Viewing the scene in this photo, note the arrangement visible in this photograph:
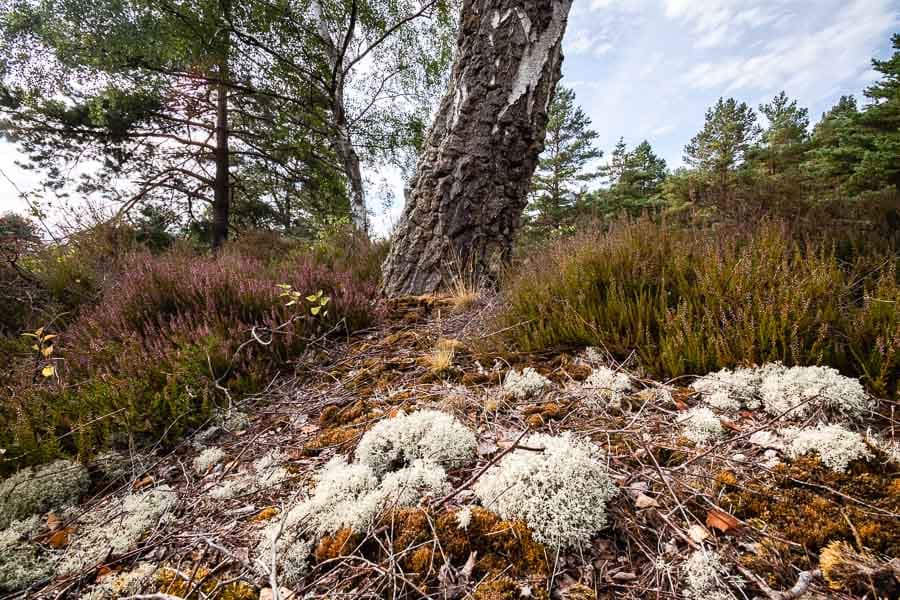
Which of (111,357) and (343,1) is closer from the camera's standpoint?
(111,357)

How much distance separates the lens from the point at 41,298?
434 centimetres

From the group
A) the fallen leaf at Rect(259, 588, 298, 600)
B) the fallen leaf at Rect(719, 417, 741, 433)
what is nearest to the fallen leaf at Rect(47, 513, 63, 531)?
the fallen leaf at Rect(259, 588, 298, 600)

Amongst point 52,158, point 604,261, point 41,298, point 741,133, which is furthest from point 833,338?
point 741,133

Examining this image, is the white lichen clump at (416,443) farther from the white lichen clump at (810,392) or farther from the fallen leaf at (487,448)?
the white lichen clump at (810,392)

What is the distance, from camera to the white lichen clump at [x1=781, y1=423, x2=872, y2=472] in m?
1.17

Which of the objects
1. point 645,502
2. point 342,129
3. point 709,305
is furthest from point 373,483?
point 342,129

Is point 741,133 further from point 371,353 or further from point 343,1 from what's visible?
point 371,353

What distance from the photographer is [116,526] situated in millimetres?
1491

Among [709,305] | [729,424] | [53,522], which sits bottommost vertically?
[53,522]

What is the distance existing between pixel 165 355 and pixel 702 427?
3.22m

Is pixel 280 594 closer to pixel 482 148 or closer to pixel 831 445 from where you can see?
pixel 831 445

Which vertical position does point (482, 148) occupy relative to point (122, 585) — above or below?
above

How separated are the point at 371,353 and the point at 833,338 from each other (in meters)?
2.75

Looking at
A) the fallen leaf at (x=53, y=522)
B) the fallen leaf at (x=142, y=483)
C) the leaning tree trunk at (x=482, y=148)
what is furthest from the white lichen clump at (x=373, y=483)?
the leaning tree trunk at (x=482, y=148)
